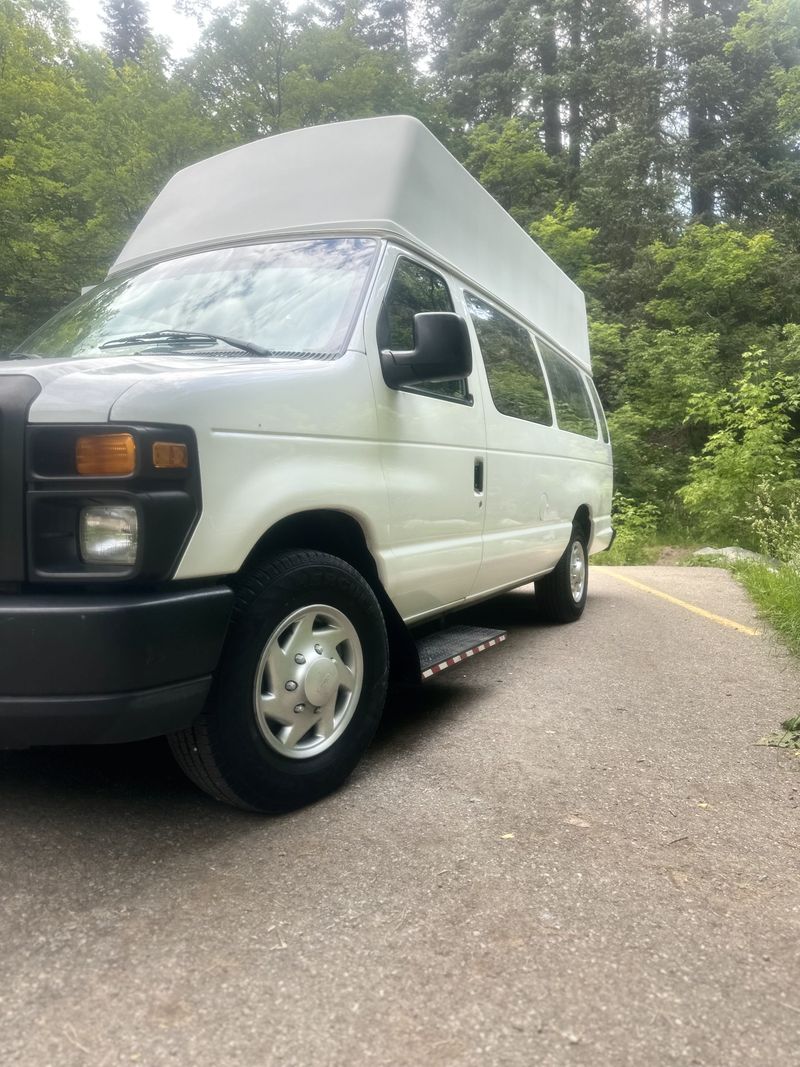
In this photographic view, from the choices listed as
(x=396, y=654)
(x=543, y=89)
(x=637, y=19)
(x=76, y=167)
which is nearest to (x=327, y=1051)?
(x=396, y=654)

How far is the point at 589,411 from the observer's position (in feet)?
21.7

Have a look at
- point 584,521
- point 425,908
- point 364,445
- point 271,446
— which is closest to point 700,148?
point 584,521

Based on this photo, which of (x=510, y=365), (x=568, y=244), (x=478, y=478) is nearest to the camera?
(x=478, y=478)

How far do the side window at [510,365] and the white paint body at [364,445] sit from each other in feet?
0.32

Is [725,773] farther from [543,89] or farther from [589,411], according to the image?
[543,89]

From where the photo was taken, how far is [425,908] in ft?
6.13

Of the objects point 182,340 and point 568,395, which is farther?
point 568,395

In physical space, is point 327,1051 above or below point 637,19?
below

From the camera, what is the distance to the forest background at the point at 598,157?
13406mm

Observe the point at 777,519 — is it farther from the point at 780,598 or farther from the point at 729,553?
the point at 780,598

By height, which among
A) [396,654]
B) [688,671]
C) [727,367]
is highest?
[727,367]

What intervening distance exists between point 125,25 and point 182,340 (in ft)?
141

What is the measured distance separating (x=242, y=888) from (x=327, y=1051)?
24.2 inches

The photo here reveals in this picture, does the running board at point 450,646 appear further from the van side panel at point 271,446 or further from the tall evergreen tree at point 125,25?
the tall evergreen tree at point 125,25
